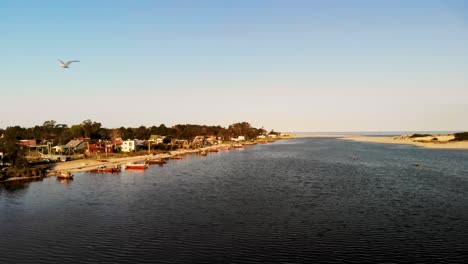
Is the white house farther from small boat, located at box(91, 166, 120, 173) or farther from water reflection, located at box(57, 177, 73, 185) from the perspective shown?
water reflection, located at box(57, 177, 73, 185)

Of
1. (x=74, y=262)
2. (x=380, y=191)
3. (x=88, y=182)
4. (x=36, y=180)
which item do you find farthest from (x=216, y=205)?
(x=36, y=180)

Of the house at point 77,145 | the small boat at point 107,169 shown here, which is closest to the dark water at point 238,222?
the small boat at point 107,169

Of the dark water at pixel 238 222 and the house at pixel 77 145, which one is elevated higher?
the house at pixel 77 145

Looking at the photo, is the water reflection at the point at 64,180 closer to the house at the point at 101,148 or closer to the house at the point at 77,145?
the house at the point at 101,148

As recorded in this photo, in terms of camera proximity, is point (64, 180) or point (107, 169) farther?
point (107, 169)

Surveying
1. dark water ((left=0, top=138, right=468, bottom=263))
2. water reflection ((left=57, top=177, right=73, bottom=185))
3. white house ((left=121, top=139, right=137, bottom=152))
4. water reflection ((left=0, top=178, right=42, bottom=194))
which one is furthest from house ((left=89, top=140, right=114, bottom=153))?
dark water ((left=0, top=138, right=468, bottom=263))

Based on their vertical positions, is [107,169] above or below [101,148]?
below

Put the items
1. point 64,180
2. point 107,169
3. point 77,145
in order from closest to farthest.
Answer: point 64,180 → point 107,169 → point 77,145

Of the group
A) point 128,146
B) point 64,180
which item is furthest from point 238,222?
point 128,146

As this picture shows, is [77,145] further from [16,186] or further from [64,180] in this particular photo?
[16,186]
